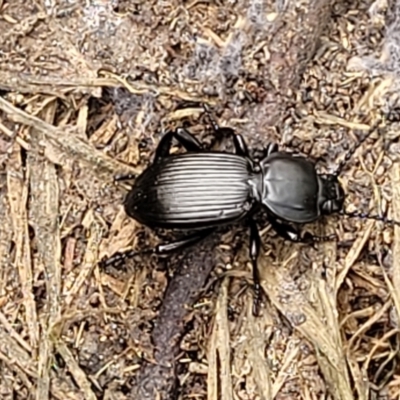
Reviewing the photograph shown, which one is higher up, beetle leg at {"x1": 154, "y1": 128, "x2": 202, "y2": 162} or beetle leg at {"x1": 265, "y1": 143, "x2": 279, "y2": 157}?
beetle leg at {"x1": 265, "y1": 143, "x2": 279, "y2": 157}

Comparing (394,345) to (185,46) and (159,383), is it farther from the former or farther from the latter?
(185,46)

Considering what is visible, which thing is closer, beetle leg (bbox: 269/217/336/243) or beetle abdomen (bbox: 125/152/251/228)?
beetle abdomen (bbox: 125/152/251/228)

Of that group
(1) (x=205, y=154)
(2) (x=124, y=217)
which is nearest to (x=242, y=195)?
(1) (x=205, y=154)

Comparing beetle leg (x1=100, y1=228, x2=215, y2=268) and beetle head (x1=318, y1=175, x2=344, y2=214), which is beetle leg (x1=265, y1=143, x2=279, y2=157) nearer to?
beetle head (x1=318, y1=175, x2=344, y2=214)

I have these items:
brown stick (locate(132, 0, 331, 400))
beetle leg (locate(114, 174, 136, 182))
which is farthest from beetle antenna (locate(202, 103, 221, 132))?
beetle leg (locate(114, 174, 136, 182))

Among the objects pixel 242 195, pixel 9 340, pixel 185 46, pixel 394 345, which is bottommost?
pixel 9 340

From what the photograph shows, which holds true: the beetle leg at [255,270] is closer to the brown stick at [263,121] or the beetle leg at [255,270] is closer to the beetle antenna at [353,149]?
the brown stick at [263,121]

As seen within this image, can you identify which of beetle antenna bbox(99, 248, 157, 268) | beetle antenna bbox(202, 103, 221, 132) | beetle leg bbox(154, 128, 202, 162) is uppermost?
beetle antenna bbox(202, 103, 221, 132)
